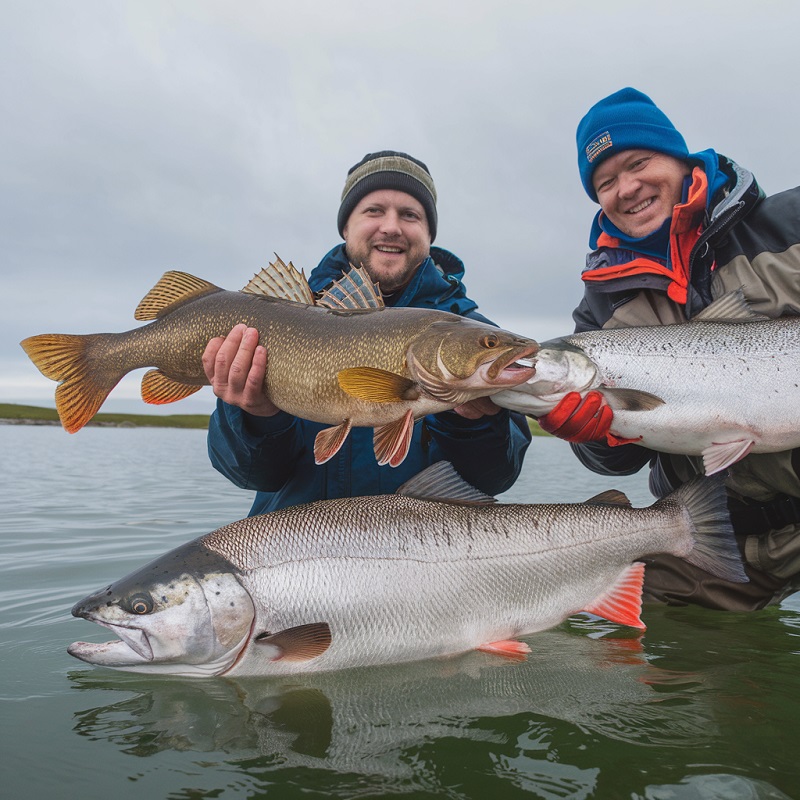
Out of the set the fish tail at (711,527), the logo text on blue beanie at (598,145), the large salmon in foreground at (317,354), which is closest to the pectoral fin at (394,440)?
the large salmon in foreground at (317,354)

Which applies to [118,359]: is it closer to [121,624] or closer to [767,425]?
[121,624]

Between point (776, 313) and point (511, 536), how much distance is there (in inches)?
98.7

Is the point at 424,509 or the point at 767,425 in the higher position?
the point at 767,425

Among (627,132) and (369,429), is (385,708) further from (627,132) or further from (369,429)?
(627,132)

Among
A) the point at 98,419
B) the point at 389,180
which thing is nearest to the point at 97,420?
the point at 98,419

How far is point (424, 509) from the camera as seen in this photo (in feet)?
12.0

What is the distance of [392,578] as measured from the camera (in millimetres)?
3346

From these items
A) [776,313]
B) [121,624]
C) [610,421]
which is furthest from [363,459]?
[776,313]

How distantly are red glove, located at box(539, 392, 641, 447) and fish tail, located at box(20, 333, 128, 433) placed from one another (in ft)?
8.79

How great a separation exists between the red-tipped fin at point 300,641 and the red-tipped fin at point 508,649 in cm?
91

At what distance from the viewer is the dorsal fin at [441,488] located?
12.3ft

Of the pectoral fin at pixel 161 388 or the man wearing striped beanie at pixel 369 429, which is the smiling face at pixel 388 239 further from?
the pectoral fin at pixel 161 388

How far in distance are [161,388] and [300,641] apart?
1.80m

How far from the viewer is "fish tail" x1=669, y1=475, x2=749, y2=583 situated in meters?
3.78
